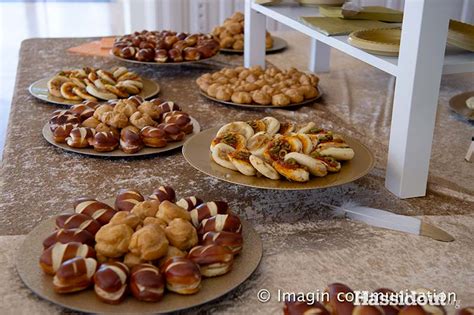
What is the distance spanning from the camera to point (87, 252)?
2.42ft

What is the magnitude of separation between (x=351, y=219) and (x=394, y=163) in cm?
16

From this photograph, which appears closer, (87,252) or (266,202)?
(87,252)

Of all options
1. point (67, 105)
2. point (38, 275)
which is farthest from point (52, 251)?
point (67, 105)

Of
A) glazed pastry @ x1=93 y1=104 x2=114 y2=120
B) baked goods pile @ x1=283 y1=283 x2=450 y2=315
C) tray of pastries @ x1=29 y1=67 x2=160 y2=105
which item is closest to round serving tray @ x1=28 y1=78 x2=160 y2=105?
tray of pastries @ x1=29 y1=67 x2=160 y2=105

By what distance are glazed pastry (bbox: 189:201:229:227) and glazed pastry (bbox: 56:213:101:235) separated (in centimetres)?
13

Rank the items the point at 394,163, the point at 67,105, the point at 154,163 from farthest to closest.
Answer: the point at 67,105 → the point at 154,163 → the point at 394,163

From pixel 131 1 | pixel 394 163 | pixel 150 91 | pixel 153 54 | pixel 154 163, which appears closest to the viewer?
pixel 394 163

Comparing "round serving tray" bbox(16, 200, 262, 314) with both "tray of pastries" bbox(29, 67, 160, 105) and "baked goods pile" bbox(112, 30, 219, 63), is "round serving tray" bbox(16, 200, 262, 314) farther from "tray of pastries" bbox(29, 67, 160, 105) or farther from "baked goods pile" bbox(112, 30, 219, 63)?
"baked goods pile" bbox(112, 30, 219, 63)

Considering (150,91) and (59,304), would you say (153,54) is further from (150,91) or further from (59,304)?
(59,304)

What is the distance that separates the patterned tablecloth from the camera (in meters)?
0.80

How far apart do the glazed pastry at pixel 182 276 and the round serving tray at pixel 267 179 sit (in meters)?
0.26

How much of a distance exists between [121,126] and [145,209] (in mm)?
455

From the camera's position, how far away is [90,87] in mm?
1492

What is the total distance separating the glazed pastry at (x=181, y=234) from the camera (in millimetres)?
772
